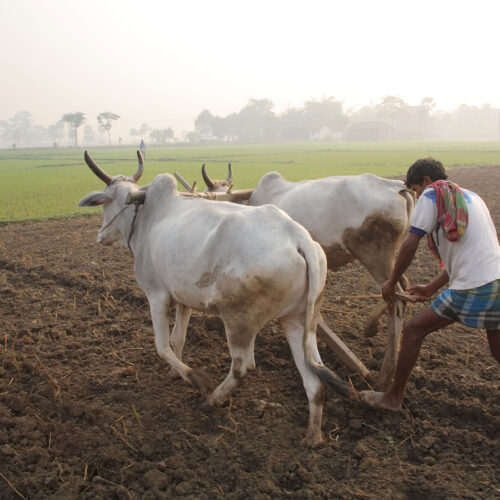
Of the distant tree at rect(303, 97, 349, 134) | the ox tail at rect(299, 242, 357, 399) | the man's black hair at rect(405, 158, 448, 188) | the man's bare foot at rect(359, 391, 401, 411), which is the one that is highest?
the distant tree at rect(303, 97, 349, 134)

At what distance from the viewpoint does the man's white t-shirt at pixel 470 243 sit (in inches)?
122

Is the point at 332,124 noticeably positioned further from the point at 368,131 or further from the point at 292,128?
the point at 368,131

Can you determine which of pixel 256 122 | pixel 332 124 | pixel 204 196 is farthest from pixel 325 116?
pixel 204 196

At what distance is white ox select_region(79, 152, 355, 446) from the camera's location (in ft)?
11.0

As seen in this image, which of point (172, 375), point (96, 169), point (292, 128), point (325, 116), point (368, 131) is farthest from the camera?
point (325, 116)

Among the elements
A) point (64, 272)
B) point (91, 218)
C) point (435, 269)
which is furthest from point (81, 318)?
point (91, 218)

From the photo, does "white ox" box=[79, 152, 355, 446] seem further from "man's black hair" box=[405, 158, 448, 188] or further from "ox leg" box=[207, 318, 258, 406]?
"man's black hair" box=[405, 158, 448, 188]

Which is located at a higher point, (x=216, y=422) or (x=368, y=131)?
(x=368, y=131)

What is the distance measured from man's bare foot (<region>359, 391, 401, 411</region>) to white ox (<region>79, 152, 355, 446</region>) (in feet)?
1.52

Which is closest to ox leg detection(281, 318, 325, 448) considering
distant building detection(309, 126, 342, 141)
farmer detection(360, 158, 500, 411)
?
farmer detection(360, 158, 500, 411)

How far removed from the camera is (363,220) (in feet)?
16.4

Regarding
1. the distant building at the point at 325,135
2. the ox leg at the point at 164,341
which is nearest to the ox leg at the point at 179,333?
the ox leg at the point at 164,341

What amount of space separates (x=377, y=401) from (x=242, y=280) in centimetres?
142

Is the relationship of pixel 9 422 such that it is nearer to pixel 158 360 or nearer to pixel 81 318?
pixel 158 360
